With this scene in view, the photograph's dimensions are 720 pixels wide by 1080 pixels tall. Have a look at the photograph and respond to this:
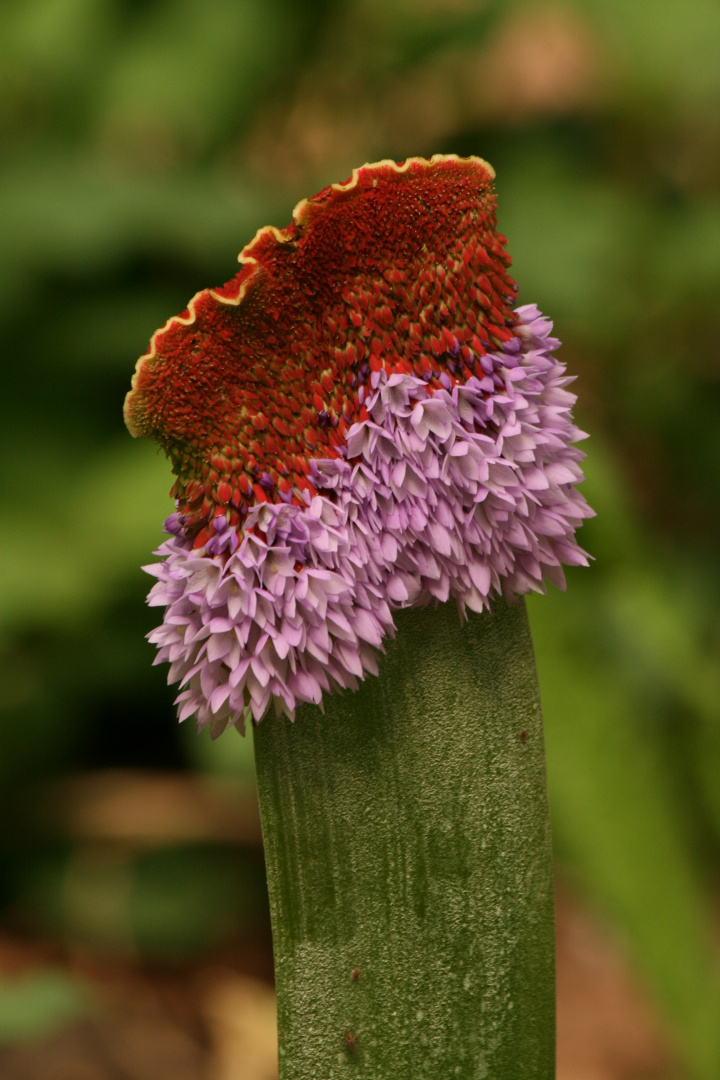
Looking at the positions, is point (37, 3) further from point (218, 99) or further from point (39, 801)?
point (39, 801)

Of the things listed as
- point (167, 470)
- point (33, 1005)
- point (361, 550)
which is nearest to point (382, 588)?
point (361, 550)

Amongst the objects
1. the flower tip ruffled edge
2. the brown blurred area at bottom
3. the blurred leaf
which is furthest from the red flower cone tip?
the brown blurred area at bottom

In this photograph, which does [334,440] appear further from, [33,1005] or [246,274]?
[33,1005]

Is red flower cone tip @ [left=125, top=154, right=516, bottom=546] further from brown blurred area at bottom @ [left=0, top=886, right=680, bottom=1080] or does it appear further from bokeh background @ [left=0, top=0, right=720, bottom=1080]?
brown blurred area at bottom @ [left=0, top=886, right=680, bottom=1080]

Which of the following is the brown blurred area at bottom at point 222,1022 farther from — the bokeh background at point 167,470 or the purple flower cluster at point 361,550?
the purple flower cluster at point 361,550

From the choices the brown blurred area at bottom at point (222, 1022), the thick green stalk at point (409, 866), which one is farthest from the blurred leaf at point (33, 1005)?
the brown blurred area at bottom at point (222, 1022)

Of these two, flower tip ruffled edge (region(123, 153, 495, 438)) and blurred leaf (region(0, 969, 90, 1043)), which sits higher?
flower tip ruffled edge (region(123, 153, 495, 438))
